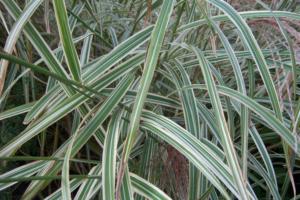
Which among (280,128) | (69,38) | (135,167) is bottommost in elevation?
(135,167)

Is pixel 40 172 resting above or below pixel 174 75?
below

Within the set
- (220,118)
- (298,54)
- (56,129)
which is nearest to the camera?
(220,118)

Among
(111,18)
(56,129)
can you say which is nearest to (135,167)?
(56,129)

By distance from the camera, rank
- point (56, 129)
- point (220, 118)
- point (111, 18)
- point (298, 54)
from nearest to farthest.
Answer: point (220, 118)
point (298, 54)
point (56, 129)
point (111, 18)

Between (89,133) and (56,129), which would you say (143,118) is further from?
(56,129)

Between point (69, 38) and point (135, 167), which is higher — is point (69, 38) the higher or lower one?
the higher one

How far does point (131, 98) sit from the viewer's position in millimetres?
886

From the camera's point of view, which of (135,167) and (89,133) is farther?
(135,167)

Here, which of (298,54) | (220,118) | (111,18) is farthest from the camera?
(111,18)

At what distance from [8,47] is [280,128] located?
441 millimetres

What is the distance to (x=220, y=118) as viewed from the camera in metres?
0.69

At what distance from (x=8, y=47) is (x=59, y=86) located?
0.62ft

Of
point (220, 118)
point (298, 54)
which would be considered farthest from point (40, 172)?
point (298, 54)

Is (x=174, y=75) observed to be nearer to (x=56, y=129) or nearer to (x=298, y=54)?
(x=298, y=54)
